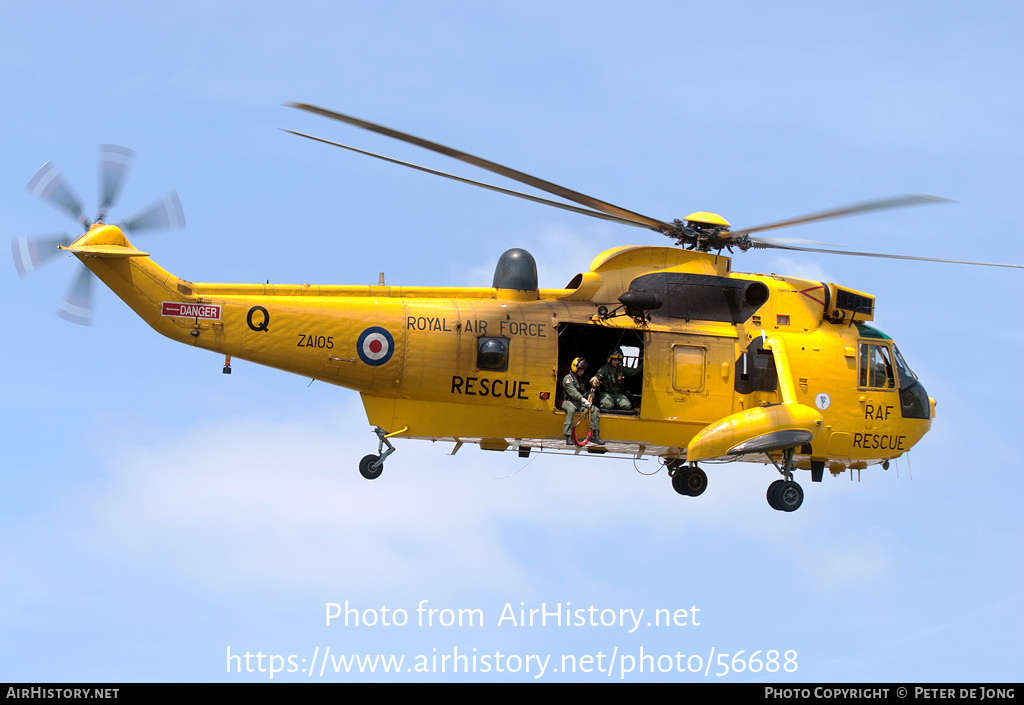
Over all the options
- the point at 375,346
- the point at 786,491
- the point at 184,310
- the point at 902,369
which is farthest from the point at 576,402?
the point at 902,369

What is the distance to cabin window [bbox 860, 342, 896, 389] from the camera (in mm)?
23234

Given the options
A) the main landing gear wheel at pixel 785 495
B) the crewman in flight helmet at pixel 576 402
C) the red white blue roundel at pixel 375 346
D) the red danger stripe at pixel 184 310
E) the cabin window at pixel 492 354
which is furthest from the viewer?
the main landing gear wheel at pixel 785 495

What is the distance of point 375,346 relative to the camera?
20.4 metres

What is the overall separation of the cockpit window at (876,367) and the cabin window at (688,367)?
3295 millimetres

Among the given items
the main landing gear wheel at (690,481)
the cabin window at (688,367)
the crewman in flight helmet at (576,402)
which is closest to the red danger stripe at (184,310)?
the crewman in flight helmet at (576,402)

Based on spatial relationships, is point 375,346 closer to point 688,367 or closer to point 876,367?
point 688,367

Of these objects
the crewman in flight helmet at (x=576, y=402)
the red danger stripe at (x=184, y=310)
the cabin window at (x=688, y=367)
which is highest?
the red danger stripe at (x=184, y=310)

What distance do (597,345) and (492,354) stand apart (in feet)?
7.70

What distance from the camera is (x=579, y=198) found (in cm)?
1994

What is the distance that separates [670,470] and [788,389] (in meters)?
3.10

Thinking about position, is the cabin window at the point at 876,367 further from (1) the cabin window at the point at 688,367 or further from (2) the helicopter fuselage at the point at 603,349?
(1) the cabin window at the point at 688,367

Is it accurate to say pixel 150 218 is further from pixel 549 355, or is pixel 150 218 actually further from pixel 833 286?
pixel 833 286

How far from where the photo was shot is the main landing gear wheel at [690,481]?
2353 cm
